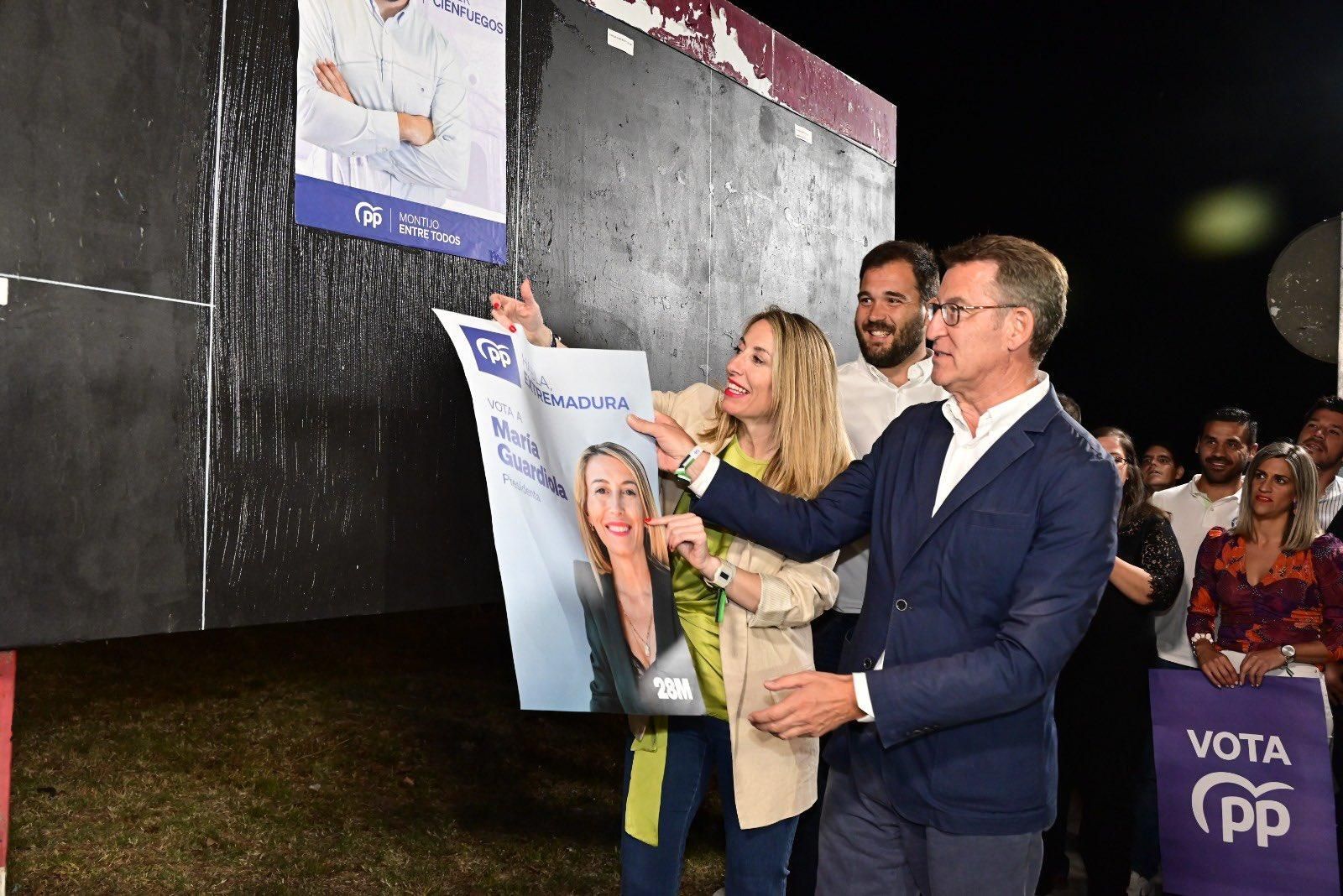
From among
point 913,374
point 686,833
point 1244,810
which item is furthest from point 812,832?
point 1244,810

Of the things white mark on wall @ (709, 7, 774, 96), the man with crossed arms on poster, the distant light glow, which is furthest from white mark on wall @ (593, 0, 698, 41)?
the distant light glow

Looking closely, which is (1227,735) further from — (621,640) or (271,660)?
(271,660)

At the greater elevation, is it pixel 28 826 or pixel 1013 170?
pixel 1013 170

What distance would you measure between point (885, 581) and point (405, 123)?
1.32m

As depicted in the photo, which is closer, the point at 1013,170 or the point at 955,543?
the point at 955,543

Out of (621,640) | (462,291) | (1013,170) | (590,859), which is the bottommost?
(590,859)

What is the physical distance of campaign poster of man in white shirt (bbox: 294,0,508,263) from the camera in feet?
7.35

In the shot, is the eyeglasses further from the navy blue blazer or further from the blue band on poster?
the blue band on poster

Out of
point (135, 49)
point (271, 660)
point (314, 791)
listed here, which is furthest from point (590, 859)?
point (271, 660)

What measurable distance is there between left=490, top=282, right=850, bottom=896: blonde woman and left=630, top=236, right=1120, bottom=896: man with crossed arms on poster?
0.25 metres

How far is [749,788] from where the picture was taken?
236 cm

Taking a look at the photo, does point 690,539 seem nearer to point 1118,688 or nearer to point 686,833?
point 686,833

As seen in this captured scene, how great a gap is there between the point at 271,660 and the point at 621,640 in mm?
6012

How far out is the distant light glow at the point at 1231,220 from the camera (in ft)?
31.9
